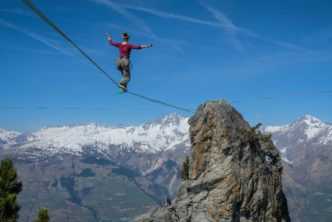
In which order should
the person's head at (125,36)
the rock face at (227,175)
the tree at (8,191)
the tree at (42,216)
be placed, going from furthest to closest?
1. the tree at (8,191)
2. the tree at (42,216)
3. the rock face at (227,175)
4. the person's head at (125,36)

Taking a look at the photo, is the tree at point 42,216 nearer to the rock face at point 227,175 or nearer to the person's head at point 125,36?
the rock face at point 227,175

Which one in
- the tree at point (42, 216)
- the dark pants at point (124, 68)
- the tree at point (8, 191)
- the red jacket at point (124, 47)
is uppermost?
the red jacket at point (124, 47)

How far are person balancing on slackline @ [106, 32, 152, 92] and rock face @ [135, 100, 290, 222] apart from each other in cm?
1679

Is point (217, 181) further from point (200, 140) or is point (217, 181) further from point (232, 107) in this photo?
point (232, 107)

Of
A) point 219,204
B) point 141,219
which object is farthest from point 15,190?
point 219,204

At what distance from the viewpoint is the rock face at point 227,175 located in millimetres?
38406

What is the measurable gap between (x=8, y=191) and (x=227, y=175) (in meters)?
46.3

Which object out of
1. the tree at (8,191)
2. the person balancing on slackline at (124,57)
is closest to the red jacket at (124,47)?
the person balancing on slackline at (124,57)

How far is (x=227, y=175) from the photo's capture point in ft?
128

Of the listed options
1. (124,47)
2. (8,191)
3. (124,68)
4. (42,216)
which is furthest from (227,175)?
(8,191)

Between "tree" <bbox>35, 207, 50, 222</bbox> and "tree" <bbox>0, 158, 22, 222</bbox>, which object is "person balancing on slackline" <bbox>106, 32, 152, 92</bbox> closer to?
"tree" <bbox>35, 207, 50, 222</bbox>

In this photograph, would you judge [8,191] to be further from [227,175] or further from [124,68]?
[124,68]

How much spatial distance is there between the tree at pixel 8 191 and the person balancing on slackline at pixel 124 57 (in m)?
49.4

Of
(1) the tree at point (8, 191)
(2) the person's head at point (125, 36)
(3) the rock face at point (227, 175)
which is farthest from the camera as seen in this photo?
(1) the tree at point (8, 191)
